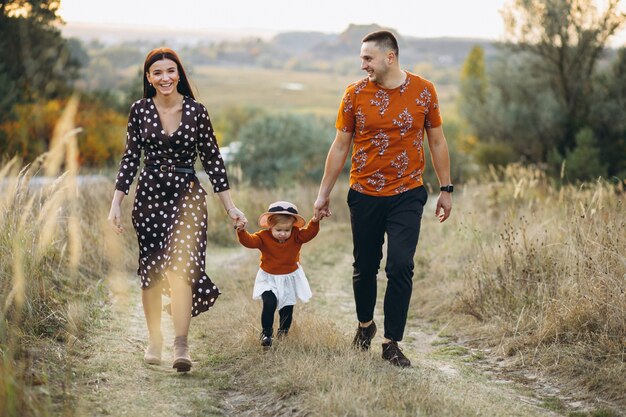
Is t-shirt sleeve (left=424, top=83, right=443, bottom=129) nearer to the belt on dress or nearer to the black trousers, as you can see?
the black trousers

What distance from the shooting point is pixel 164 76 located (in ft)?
15.7

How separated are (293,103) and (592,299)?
3729 inches

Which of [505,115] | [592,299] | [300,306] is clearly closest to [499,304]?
[592,299]

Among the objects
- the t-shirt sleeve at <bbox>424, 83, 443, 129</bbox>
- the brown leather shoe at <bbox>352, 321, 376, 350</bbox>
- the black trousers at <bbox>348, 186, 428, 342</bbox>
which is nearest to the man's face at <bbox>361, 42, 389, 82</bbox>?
the t-shirt sleeve at <bbox>424, 83, 443, 129</bbox>

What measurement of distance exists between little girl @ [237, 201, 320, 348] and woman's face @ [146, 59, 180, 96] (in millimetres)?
1029

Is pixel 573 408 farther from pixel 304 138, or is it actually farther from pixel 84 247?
pixel 304 138

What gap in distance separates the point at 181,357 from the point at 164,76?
1778mm

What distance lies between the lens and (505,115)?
27125 millimetres

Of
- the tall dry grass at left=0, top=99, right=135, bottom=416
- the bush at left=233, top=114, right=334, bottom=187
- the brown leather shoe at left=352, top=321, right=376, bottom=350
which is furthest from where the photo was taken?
the bush at left=233, top=114, right=334, bottom=187

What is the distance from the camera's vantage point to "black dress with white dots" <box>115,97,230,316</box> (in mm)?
4797

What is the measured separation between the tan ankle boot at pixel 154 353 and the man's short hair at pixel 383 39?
2.42m

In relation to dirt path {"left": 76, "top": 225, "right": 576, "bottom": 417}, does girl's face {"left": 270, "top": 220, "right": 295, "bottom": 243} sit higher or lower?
higher

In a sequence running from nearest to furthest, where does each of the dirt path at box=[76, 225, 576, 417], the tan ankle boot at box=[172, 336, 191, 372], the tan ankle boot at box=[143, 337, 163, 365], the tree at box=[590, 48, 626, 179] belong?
the dirt path at box=[76, 225, 576, 417] → the tan ankle boot at box=[172, 336, 191, 372] → the tan ankle boot at box=[143, 337, 163, 365] → the tree at box=[590, 48, 626, 179]

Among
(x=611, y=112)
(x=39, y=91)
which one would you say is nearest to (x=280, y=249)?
(x=39, y=91)
